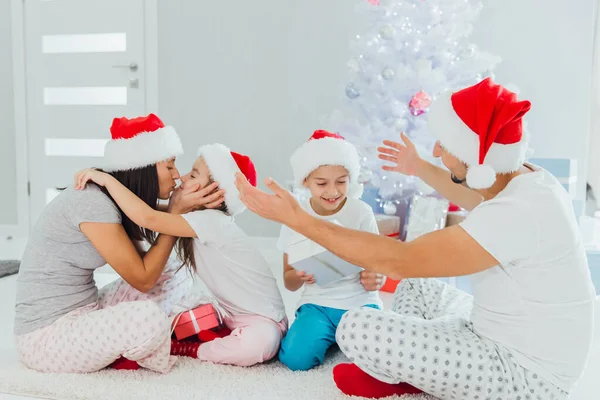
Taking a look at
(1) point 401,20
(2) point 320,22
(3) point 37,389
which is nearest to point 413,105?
(1) point 401,20

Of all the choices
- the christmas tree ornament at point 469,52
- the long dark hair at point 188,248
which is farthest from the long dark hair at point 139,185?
the christmas tree ornament at point 469,52

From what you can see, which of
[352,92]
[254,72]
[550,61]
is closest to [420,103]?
[352,92]

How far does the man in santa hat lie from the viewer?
131 cm

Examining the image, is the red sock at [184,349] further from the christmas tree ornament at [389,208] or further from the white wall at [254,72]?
the white wall at [254,72]

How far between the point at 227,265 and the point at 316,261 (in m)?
0.31

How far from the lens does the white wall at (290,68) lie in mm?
3600

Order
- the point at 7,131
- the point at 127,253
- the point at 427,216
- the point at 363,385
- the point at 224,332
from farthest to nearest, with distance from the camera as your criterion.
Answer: the point at 7,131 → the point at 427,216 → the point at 224,332 → the point at 127,253 → the point at 363,385

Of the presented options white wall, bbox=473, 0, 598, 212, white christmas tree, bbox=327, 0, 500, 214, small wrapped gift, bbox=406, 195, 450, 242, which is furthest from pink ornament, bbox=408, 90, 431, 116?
white wall, bbox=473, 0, 598, 212

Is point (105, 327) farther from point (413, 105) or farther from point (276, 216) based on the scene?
point (413, 105)

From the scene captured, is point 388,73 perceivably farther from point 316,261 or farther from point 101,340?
point 101,340

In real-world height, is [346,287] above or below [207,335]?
above

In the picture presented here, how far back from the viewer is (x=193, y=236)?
5.97ft

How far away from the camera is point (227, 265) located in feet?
6.20

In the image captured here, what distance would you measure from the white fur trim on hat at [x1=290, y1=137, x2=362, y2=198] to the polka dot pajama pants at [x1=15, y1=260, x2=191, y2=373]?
647 mm
